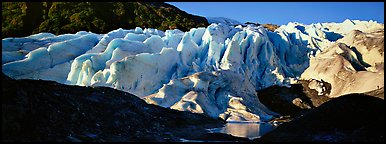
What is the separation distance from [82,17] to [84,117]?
41433mm

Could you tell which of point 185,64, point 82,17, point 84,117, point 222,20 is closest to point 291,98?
point 185,64

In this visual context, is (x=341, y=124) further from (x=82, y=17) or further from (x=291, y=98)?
(x=82, y=17)

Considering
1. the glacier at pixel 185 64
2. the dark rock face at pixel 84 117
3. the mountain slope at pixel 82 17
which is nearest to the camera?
the dark rock face at pixel 84 117

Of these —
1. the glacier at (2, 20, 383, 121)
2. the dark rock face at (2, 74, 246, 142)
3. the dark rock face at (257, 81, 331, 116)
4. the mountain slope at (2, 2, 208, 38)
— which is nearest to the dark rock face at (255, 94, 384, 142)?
the dark rock face at (2, 74, 246, 142)

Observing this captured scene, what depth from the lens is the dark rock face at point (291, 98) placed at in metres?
34.3

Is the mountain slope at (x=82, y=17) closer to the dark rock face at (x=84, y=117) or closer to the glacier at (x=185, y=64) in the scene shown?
the glacier at (x=185, y=64)

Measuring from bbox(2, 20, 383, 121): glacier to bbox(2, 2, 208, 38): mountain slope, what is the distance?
47.7ft

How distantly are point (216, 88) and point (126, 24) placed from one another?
1203 inches

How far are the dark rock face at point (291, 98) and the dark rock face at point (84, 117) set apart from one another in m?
12.0

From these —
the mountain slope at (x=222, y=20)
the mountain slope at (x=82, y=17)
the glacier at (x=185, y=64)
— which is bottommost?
the glacier at (x=185, y=64)

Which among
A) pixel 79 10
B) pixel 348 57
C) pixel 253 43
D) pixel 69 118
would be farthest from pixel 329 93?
pixel 79 10

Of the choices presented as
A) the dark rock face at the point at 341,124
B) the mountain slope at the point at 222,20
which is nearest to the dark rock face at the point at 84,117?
the dark rock face at the point at 341,124

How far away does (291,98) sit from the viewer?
36.1m

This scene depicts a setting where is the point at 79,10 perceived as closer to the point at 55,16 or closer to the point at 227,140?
the point at 55,16
